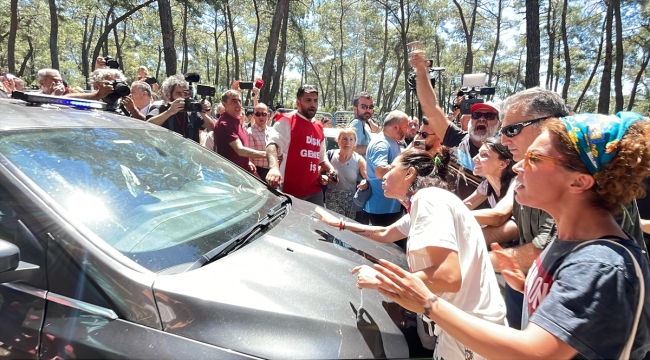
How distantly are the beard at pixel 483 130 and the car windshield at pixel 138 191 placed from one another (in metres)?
2.00

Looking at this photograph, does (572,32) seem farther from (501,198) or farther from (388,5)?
(501,198)

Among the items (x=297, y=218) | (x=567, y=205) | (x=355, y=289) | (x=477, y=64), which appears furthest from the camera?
(x=477, y=64)

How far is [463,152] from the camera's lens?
3.28 m

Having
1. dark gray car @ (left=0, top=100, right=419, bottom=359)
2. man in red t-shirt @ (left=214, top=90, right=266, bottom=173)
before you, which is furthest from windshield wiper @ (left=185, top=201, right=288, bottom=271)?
man in red t-shirt @ (left=214, top=90, right=266, bottom=173)

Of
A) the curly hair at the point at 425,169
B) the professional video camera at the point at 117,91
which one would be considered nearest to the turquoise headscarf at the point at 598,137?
the curly hair at the point at 425,169

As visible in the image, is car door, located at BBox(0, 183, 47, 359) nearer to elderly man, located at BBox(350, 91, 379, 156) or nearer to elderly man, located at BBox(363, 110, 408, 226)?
elderly man, located at BBox(363, 110, 408, 226)

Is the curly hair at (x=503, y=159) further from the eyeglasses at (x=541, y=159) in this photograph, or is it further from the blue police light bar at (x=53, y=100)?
the blue police light bar at (x=53, y=100)

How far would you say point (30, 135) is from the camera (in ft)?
5.47

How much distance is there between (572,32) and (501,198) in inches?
1144

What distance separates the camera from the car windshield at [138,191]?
145 cm

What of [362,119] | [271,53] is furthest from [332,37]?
[362,119]

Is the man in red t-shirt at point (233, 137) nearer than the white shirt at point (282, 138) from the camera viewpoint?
No

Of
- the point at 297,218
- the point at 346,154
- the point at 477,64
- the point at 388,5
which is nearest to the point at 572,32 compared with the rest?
the point at 388,5

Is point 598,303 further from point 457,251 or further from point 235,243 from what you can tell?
point 235,243
